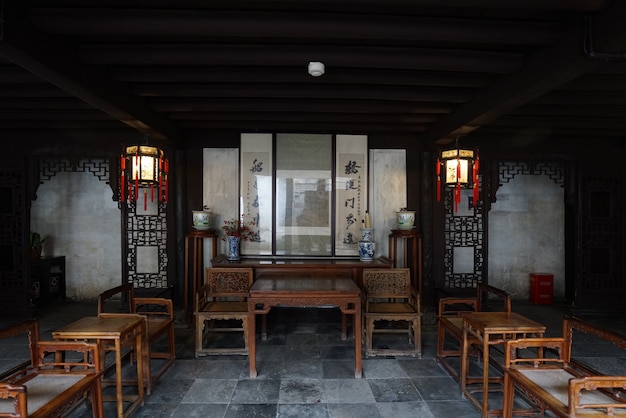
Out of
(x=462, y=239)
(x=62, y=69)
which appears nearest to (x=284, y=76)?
(x=62, y=69)

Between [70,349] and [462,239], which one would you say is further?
[462,239]

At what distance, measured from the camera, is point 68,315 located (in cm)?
539

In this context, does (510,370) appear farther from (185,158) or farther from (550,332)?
(185,158)

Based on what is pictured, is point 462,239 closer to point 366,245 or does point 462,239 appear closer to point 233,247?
point 366,245

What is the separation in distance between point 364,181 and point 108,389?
12.4 feet

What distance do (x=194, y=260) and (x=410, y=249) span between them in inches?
117

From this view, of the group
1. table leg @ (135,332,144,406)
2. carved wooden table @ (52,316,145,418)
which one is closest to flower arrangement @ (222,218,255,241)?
carved wooden table @ (52,316,145,418)

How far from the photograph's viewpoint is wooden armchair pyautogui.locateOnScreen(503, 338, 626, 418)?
1.87m

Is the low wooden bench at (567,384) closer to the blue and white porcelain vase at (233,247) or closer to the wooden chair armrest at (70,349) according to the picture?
the wooden chair armrest at (70,349)

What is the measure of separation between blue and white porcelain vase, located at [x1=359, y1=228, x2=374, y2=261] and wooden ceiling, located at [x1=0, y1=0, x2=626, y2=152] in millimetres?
1464

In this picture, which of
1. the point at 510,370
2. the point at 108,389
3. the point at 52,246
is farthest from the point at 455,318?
the point at 52,246

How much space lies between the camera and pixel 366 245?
16.1ft

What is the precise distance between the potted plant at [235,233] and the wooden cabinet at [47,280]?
290 centimetres

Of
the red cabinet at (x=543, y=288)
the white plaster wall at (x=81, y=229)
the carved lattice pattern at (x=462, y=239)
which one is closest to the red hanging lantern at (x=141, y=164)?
the white plaster wall at (x=81, y=229)
